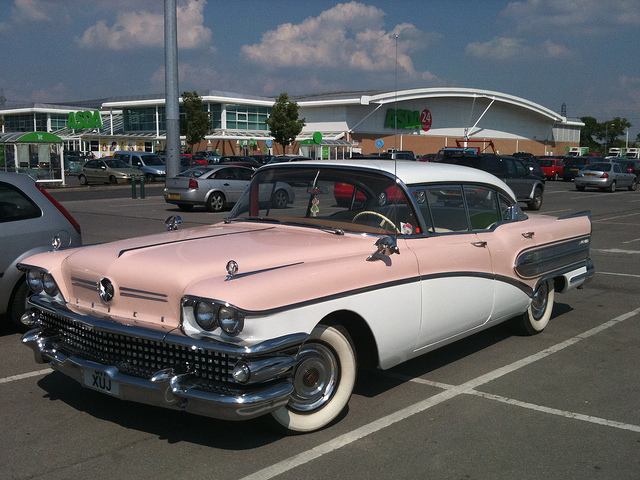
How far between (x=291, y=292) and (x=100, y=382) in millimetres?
1280

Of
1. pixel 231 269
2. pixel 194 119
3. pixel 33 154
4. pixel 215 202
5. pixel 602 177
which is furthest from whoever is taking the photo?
pixel 194 119

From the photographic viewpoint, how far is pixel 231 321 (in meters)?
3.59

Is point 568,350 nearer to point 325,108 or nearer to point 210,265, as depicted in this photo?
point 210,265

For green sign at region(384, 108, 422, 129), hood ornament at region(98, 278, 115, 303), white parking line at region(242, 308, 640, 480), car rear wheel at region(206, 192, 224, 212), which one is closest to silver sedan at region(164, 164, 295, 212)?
car rear wheel at region(206, 192, 224, 212)

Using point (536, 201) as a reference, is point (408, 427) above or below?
below

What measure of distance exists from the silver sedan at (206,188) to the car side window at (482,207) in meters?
15.7

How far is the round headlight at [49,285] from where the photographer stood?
4.52 m

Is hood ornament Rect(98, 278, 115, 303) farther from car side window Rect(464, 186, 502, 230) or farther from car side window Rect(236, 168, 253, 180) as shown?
car side window Rect(236, 168, 253, 180)

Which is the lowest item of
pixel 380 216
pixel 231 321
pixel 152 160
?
pixel 231 321

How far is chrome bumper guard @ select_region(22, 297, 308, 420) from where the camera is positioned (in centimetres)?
355

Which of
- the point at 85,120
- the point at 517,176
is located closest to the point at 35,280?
the point at 517,176

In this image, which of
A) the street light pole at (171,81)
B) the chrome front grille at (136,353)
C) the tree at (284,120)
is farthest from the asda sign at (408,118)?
the chrome front grille at (136,353)

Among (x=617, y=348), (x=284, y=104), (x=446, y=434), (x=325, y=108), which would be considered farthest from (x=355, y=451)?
(x=325, y=108)

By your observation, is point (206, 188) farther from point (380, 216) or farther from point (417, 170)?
point (380, 216)
